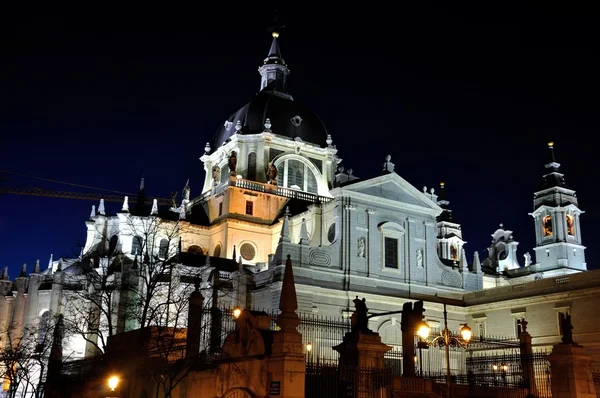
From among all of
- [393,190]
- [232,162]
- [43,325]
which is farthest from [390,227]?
[43,325]

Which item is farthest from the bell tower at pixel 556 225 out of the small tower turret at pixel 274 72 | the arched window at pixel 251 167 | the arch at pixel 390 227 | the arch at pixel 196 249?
the arch at pixel 196 249

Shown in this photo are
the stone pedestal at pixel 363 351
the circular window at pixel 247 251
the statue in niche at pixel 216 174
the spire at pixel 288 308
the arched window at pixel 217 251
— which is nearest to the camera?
the spire at pixel 288 308

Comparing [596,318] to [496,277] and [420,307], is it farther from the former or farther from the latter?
[496,277]

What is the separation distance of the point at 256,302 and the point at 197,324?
23.4m

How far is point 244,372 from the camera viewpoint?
2083cm

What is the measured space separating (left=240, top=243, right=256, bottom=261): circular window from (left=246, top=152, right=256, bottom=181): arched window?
7.63 m

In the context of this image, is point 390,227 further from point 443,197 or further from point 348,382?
point 443,197

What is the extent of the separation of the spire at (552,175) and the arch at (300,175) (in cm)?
2617

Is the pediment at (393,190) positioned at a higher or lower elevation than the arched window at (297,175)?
lower

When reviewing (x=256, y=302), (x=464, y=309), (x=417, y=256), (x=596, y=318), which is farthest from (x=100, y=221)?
(x=596, y=318)

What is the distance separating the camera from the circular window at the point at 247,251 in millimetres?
56906

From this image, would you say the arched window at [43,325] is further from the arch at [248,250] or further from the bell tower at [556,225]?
the bell tower at [556,225]

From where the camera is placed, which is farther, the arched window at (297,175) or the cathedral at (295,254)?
the arched window at (297,175)

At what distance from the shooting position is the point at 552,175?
73875 mm
